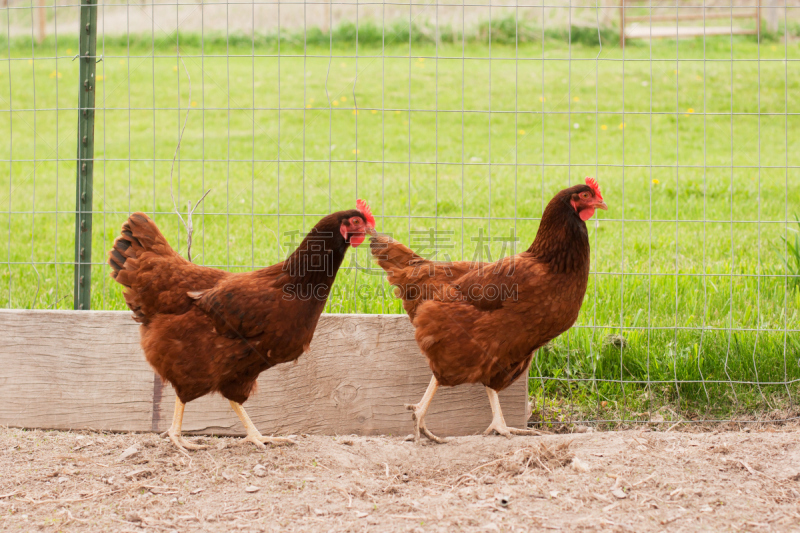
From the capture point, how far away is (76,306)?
359cm

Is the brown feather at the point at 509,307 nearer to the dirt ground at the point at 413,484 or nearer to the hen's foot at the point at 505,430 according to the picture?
the hen's foot at the point at 505,430

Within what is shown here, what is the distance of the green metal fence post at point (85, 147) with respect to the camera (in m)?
3.49

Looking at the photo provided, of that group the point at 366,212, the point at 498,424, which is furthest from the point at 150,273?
the point at 498,424

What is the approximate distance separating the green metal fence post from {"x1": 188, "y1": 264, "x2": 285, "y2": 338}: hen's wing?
107 centimetres

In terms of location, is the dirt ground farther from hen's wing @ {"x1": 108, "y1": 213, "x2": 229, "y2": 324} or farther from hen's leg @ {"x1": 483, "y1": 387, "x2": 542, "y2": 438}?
hen's wing @ {"x1": 108, "y1": 213, "x2": 229, "y2": 324}

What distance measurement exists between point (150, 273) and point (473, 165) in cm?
227

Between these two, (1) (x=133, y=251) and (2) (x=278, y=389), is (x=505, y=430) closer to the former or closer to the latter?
(2) (x=278, y=389)

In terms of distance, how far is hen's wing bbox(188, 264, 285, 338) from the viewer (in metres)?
2.81

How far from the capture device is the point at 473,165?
4.29m

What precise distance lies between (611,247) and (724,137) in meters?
4.32

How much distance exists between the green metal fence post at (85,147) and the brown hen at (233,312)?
0.76 m

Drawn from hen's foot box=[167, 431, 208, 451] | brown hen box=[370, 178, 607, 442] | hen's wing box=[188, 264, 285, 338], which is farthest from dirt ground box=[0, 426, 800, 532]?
hen's wing box=[188, 264, 285, 338]

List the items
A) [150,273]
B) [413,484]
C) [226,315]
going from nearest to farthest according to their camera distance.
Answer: [413,484], [226,315], [150,273]

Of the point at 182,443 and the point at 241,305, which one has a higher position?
the point at 241,305
